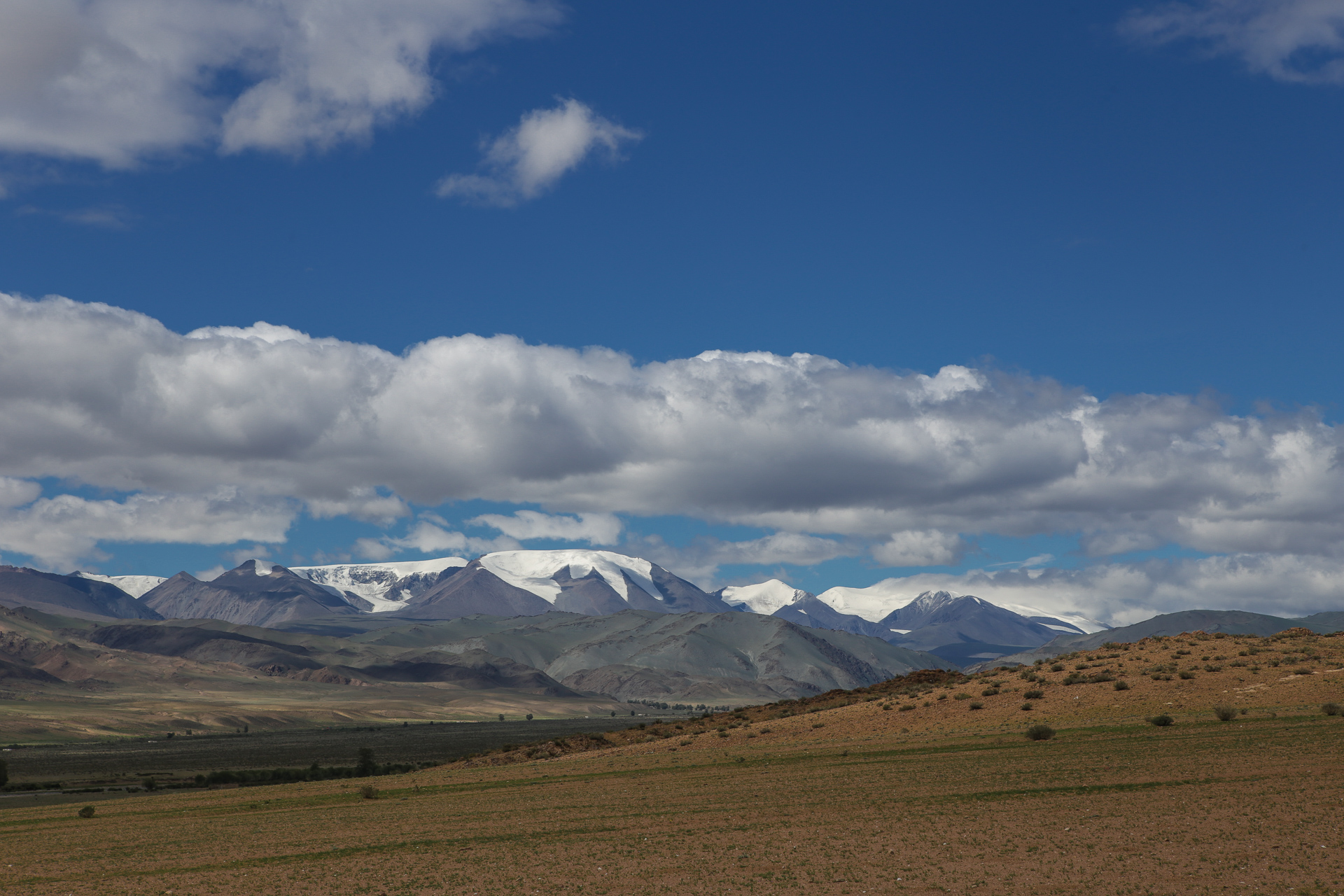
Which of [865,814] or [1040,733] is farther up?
[1040,733]

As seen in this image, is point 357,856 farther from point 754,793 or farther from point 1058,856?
point 1058,856

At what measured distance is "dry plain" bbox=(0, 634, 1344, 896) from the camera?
27.2 meters

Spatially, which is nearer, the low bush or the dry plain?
the dry plain

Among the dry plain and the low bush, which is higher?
the low bush

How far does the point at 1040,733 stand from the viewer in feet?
169

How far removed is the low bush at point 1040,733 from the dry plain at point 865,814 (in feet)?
3.26

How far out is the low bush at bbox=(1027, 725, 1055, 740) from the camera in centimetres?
5134

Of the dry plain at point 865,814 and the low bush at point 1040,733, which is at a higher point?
the low bush at point 1040,733

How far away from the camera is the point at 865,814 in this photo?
3578cm

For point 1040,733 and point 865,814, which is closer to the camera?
point 865,814

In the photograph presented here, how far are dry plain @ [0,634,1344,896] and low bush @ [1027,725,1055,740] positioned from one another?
3.26ft

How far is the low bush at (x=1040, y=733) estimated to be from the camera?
51344 mm

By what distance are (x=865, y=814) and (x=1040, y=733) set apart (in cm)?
1909

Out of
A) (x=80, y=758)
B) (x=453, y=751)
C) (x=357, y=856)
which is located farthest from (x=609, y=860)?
(x=80, y=758)
